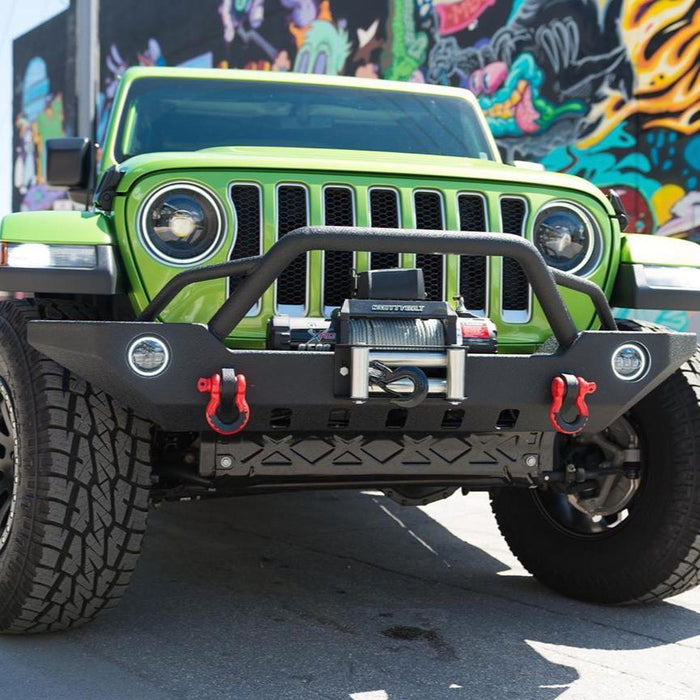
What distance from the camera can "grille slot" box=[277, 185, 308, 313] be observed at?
11.2ft

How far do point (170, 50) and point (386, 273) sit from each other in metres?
18.0

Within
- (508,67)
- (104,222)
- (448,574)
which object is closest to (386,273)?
(104,222)

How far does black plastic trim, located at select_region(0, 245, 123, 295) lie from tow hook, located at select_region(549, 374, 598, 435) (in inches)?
54.5

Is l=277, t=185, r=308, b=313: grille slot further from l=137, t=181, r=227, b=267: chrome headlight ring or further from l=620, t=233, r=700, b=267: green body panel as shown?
l=620, t=233, r=700, b=267: green body panel

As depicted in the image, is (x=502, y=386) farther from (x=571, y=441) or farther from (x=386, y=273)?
(x=571, y=441)

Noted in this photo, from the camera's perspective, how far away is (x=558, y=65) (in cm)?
1271

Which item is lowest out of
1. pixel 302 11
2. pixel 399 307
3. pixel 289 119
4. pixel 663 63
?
pixel 399 307

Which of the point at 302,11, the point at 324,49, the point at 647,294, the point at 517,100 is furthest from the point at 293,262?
the point at 302,11

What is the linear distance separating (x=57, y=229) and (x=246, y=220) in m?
0.59

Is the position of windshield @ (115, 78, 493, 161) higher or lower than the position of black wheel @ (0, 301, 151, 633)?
higher

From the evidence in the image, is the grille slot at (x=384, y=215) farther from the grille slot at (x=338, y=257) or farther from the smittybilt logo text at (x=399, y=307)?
the smittybilt logo text at (x=399, y=307)

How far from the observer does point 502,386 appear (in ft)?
10.4

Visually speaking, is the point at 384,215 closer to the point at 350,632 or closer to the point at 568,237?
the point at 568,237

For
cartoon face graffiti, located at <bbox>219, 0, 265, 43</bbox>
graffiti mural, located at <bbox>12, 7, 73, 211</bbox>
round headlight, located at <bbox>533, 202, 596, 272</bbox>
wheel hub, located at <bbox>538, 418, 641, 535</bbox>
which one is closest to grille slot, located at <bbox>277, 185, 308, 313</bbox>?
round headlight, located at <bbox>533, 202, 596, 272</bbox>
